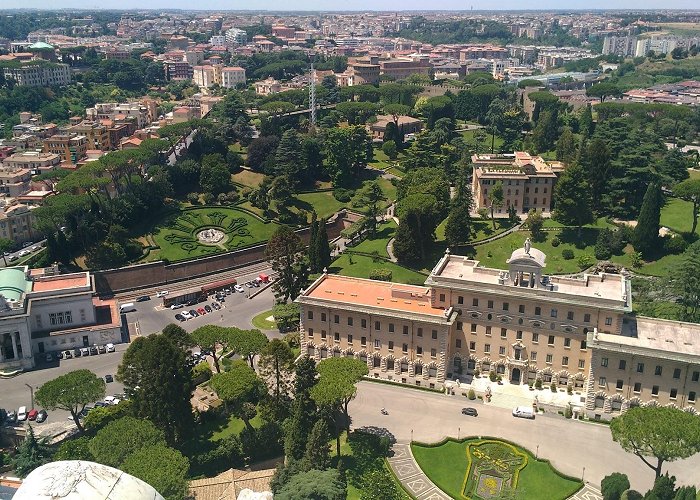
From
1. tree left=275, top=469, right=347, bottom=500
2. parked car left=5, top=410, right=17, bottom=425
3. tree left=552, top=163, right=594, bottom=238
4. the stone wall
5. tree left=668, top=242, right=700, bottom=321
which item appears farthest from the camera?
the stone wall

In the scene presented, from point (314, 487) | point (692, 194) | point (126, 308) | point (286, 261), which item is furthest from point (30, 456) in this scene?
point (692, 194)

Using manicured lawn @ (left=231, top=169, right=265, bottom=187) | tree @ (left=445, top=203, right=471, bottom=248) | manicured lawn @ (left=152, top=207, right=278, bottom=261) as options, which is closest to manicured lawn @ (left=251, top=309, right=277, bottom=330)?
manicured lawn @ (left=152, top=207, right=278, bottom=261)

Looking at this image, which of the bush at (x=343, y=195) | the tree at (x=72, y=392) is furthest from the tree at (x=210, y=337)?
the bush at (x=343, y=195)

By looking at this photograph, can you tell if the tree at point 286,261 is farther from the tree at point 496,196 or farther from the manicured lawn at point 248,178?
the manicured lawn at point 248,178

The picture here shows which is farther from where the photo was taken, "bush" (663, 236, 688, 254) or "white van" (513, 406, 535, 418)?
"bush" (663, 236, 688, 254)

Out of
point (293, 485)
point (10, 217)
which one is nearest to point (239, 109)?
point (10, 217)


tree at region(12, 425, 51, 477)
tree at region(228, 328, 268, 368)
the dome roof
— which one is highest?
the dome roof

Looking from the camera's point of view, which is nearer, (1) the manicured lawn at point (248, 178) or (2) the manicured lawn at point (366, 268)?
(2) the manicured lawn at point (366, 268)

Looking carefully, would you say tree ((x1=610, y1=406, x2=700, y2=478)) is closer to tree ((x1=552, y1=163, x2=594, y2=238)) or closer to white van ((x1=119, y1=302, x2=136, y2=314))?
tree ((x1=552, y1=163, x2=594, y2=238))
